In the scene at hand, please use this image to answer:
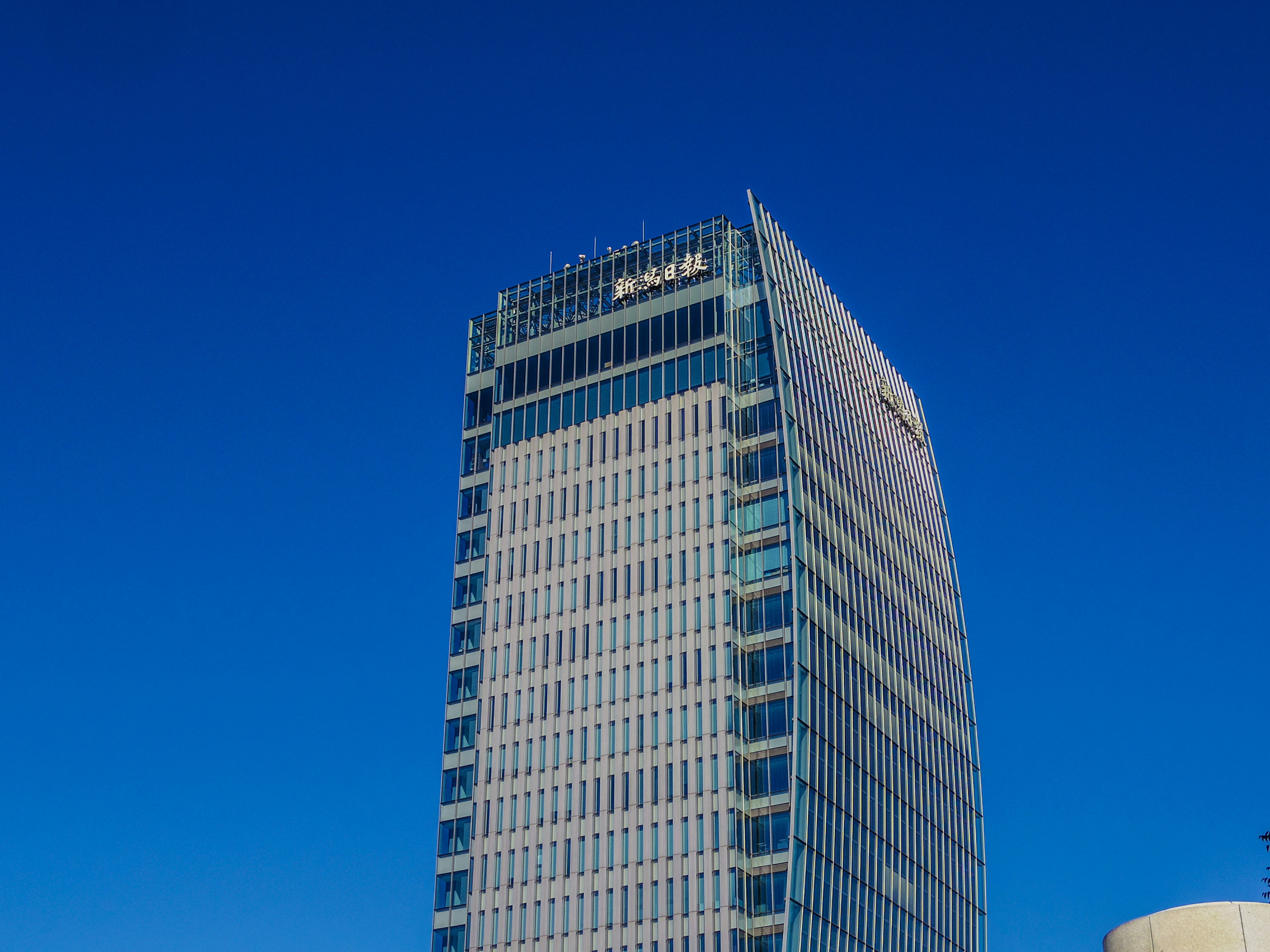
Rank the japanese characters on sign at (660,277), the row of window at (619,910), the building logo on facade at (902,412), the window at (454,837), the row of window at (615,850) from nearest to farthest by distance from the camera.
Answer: the row of window at (619,910) → the row of window at (615,850) → the window at (454,837) → the japanese characters on sign at (660,277) → the building logo on facade at (902,412)

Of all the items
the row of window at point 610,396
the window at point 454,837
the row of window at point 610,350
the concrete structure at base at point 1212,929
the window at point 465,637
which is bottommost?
the concrete structure at base at point 1212,929

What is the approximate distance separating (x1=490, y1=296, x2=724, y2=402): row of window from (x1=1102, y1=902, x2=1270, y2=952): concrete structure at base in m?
109

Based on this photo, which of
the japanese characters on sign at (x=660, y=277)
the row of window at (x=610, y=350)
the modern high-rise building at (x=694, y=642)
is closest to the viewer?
the modern high-rise building at (x=694, y=642)

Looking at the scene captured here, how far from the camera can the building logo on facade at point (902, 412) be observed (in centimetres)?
17088

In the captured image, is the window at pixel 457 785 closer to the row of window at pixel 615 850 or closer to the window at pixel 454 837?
the window at pixel 454 837

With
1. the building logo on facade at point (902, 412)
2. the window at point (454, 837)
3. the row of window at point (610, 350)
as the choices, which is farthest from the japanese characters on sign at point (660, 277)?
the window at point (454, 837)

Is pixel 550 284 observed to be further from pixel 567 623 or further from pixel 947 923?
pixel 947 923

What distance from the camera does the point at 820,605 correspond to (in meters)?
138

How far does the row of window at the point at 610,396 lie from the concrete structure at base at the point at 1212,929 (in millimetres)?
105864

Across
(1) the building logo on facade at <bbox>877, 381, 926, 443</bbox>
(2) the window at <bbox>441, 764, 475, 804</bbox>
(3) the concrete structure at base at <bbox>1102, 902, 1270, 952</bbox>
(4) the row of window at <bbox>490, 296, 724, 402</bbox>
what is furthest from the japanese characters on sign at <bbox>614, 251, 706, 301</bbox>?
(3) the concrete structure at base at <bbox>1102, 902, 1270, 952</bbox>

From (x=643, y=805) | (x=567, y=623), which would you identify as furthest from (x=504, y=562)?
(x=643, y=805)

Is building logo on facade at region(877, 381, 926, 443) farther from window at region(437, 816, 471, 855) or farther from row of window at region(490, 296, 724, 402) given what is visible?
window at region(437, 816, 471, 855)

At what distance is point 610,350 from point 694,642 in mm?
32960

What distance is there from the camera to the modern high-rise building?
12638 centimetres
